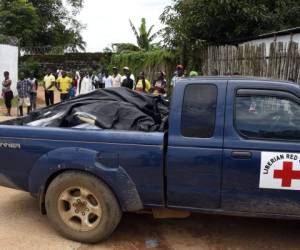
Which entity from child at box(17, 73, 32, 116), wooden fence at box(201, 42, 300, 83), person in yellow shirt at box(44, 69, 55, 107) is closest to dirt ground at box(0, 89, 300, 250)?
wooden fence at box(201, 42, 300, 83)

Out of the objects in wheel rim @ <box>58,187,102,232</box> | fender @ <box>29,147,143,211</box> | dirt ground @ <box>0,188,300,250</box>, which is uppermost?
fender @ <box>29,147,143,211</box>

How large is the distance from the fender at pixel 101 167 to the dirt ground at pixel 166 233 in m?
0.49

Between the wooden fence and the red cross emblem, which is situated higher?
the wooden fence

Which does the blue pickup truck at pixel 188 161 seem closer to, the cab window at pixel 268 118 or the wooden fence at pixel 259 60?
the cab window at pixel 268 118

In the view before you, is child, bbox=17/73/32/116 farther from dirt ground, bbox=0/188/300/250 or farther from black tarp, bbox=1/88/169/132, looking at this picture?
dirt ground, bbox=0/188/300/250

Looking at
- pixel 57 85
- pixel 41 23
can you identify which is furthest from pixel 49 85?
pixel 41 23

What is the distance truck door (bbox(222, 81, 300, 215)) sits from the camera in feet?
13.5

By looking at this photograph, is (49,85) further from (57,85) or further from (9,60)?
(9,60)

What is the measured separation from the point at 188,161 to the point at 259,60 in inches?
315

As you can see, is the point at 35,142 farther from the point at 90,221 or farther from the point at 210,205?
the point at 210,205

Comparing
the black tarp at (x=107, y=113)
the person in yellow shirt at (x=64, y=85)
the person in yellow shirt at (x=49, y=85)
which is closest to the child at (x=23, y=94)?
the person in yellow shirt at (x=49, y=85)

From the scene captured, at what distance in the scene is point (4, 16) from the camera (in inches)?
1243

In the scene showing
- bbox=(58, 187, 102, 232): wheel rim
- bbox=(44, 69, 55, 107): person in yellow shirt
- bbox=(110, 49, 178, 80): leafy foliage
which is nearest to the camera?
bbox=(58, 187, 102, 232): wheel rim

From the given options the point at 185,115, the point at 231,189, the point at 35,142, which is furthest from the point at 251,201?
the point at 35,142
